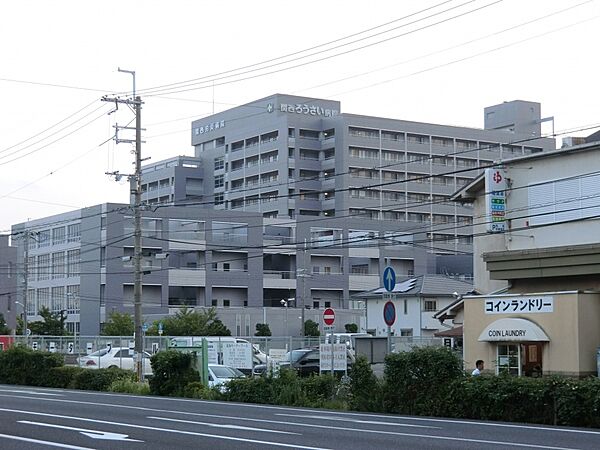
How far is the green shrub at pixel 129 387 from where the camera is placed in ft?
113

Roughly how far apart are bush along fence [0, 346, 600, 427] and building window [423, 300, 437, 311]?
43966 millimetres

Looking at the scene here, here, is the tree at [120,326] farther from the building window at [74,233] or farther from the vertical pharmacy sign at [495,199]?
the vertical pharmacy sign at [495,199]

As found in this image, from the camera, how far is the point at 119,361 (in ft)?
151

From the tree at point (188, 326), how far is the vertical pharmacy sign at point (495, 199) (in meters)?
42.4

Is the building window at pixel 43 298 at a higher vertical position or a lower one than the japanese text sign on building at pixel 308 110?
lower

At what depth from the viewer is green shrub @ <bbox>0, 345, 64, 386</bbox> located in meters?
39.9

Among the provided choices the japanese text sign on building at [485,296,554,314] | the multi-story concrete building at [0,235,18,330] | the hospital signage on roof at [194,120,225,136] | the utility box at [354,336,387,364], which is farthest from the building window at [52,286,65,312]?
the japanese text sign on building at [485,296,554,314]

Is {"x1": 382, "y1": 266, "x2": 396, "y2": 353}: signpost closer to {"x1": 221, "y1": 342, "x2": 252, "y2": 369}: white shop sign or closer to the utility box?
{"x1": 221, "y1": 342, "x2": 252, "y2": 369}: white shop sign

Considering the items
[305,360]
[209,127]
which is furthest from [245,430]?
[209,127]

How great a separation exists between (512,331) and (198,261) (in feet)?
220

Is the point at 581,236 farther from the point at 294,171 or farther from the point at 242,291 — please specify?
the point at 294,171

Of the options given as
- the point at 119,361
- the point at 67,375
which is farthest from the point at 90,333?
the point at 67,375

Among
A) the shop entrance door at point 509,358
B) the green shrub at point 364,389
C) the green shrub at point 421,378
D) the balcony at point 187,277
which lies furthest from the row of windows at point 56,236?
the green shrub at point 421,378

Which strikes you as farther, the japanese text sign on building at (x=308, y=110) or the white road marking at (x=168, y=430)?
the japanese text sign on building at (x=308, y=110)
